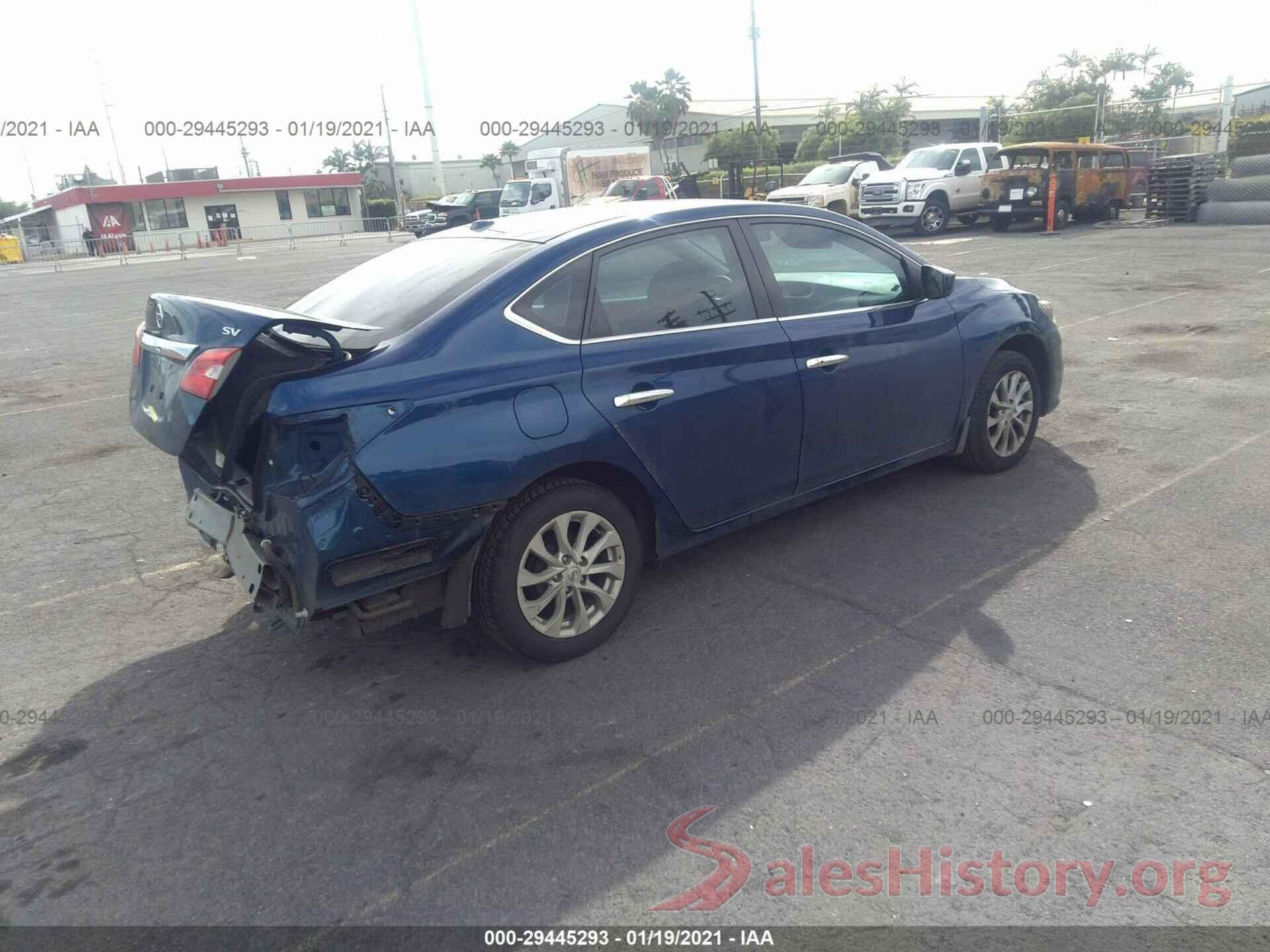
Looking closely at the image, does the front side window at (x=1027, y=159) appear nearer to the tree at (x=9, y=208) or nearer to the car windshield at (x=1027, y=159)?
the car windshield at (x=1027, y=159)

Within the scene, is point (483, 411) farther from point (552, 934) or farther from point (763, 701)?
point (552, 934)

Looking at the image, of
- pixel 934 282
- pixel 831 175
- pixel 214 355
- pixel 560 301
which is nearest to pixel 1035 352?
pixel 934 282

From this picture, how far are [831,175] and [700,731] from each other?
988 inches

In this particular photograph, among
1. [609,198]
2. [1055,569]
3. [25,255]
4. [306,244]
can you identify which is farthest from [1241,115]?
[25,255]

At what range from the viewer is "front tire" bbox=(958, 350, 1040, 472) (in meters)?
5.48

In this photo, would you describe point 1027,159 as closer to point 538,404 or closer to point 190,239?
point 538,404

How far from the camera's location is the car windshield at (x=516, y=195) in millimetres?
34844

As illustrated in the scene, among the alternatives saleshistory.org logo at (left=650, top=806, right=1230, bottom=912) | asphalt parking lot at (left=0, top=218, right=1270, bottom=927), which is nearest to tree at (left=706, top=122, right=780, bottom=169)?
asphalt parking lot at (left=0, top=218, right=1270, bottom=927)

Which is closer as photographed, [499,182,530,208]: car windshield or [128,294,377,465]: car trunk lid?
[128,294,377,465]: car trunk lid

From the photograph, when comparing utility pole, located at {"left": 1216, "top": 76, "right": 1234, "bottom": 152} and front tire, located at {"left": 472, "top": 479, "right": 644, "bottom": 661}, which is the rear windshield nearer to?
front tire, located at {"left": 472, "top": 479, "right": 644, "bottom": 661}

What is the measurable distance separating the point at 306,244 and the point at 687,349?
4326 centimetres

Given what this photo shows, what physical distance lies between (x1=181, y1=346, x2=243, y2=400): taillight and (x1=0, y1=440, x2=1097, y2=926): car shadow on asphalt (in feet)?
4.05

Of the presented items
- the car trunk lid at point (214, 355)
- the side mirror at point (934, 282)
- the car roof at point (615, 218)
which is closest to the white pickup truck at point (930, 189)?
the side mirror at point (934, 282)

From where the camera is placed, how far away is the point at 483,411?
3.53 metres
